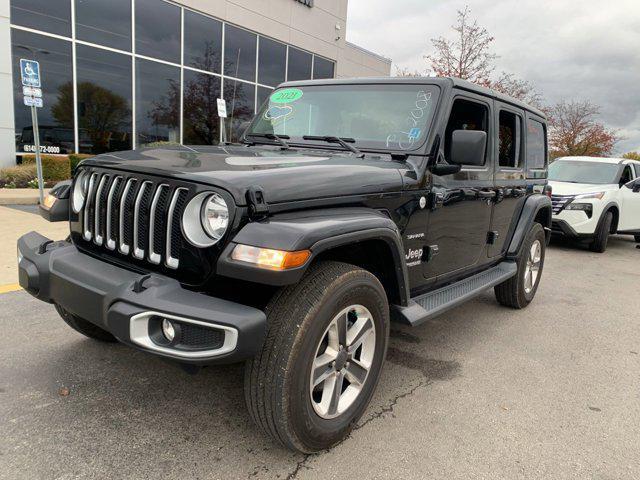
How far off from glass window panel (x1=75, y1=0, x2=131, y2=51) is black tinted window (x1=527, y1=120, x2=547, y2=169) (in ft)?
39.3

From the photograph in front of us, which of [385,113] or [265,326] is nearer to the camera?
[265,326]

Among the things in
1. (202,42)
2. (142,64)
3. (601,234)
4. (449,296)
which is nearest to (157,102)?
(142,64)

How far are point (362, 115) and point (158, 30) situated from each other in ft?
43.2

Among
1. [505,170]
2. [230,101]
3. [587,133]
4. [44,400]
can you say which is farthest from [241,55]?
[587,133]

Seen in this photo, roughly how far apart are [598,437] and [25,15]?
1384 centimetres

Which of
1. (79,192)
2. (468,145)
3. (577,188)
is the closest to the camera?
(79,192)

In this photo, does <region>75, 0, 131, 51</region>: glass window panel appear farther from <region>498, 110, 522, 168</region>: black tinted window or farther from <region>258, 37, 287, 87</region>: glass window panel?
<region>498, 110, 522, 168</region>: black tinted window

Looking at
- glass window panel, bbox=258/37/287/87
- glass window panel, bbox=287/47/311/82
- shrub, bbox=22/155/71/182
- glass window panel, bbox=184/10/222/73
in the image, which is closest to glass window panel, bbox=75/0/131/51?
glass window panel, bbox=184/10/222/73

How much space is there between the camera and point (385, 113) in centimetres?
328

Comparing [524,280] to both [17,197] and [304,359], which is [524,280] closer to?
[304,359]

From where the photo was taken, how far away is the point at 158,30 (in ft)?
46.8

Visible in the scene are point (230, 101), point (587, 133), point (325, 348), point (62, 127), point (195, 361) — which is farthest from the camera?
point (587, 133)

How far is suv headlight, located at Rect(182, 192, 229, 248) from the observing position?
6.69 feet

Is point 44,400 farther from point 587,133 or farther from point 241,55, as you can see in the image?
point 587,133
